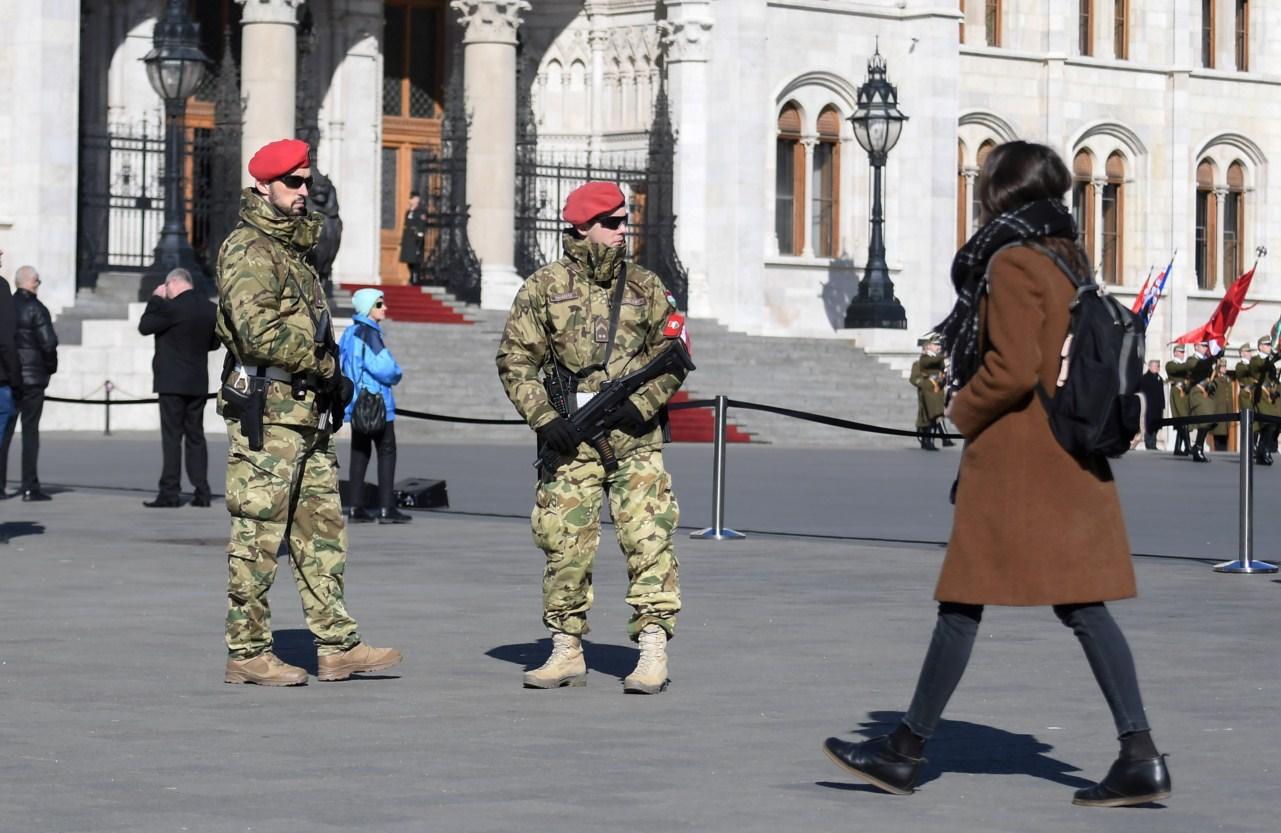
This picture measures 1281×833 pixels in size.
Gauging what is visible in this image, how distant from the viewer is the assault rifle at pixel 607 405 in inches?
376

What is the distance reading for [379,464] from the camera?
703 inches

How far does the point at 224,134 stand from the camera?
38.0m

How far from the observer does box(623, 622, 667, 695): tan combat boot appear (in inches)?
378

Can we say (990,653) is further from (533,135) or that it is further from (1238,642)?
(533,135)

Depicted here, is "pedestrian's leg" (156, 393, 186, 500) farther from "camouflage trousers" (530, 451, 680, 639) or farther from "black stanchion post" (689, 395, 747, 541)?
"camouflage trousers" (530, 451, 680, 639)

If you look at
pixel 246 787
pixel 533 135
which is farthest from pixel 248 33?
pixel 246 787

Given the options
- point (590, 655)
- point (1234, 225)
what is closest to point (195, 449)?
point (590, 655)

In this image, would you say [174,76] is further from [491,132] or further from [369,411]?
[369,411]

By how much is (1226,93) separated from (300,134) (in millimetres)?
20369

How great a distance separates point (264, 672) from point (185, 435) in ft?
32.8

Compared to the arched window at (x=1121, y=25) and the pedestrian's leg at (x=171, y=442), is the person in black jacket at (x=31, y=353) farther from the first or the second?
the arched window at (x=1121, y=25)

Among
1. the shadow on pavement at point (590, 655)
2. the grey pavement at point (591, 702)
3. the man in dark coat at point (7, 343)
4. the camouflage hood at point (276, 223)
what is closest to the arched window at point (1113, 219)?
the grey pavement at point (591, 702)

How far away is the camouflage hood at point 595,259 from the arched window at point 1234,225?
44.5 m

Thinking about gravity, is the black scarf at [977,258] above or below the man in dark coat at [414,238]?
below
